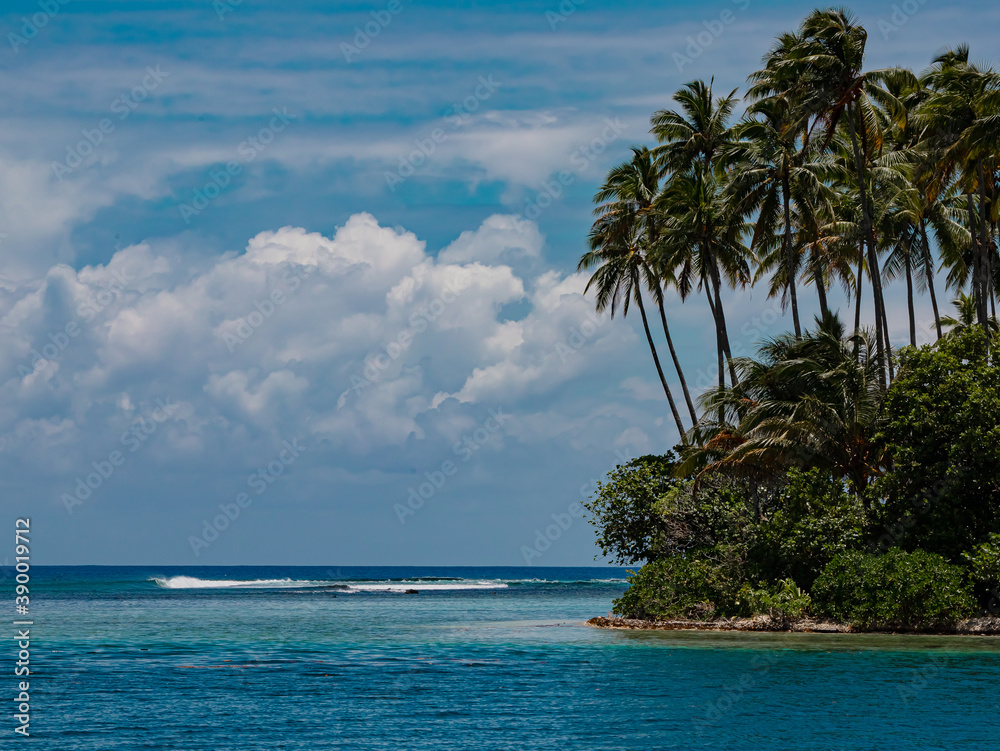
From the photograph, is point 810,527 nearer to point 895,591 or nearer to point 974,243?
point 895,591

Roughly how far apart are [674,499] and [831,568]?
7.07 m

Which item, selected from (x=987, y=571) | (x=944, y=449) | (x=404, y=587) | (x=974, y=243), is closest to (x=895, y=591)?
(x=987, y=571)

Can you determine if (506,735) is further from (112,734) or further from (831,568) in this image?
(831,568)

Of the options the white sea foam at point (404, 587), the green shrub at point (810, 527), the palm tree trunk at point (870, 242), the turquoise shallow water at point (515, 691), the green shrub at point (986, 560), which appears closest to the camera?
the turquoise shallow water at point (515, 691)

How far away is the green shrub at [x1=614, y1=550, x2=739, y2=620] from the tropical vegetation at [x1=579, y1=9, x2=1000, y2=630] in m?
0.07

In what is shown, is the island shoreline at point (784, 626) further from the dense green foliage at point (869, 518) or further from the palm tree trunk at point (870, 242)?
the palm tree trunk at point (870, 242)

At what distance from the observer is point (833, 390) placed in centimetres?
3406

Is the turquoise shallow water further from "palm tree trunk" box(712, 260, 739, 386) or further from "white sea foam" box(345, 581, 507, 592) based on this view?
"white sea foam" box(345, 581, 507, 592)

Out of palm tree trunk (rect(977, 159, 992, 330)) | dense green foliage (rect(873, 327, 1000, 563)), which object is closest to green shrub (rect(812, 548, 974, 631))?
dense green foliage (rect(873, 327, 1000, 563))

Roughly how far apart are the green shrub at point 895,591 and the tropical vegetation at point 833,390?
7cm

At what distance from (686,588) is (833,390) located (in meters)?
8.99

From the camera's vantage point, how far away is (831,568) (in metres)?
32.3

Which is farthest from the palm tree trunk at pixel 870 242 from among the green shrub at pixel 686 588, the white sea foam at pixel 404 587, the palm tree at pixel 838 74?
the white sea foam at pixel 404 587

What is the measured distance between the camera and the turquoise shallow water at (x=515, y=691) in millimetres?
17375
